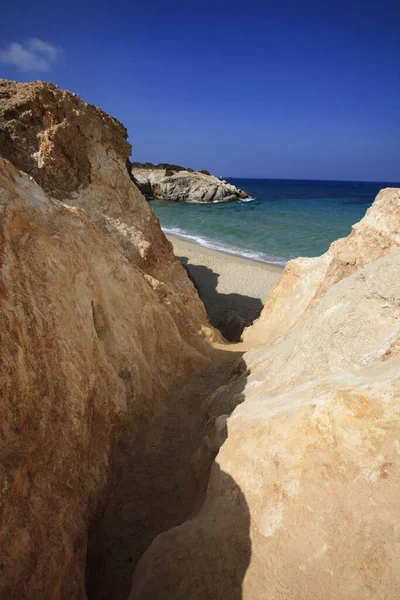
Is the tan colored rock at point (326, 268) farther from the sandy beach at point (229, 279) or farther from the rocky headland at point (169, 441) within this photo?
the sandy beach at point (229, 279)

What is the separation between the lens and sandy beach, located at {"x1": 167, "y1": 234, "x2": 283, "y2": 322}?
17000 millimetres

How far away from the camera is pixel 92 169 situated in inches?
346

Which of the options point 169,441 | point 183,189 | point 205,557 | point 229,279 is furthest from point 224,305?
point 183,189

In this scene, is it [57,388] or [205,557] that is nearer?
[205,557]

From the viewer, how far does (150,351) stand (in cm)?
647

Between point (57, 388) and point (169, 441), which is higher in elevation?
point (57, 388)

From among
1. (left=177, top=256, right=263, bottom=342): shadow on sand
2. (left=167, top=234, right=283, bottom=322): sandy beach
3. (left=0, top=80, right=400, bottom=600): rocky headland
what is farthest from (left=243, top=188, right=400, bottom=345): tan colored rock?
(left=167, top=234, right=283, bottom=322): sandy beach

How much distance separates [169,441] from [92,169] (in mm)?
6832

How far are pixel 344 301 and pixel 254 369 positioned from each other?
1922 millimetres

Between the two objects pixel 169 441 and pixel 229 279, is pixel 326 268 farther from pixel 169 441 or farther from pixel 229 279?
pixel 229 279

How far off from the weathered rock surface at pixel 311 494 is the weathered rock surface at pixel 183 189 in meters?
56.7

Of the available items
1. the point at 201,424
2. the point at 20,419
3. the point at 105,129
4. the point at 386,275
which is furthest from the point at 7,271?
the point at 105,129

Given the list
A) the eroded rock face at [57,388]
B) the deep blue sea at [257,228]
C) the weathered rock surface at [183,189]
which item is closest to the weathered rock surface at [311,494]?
the eroded rock face at [57,388]

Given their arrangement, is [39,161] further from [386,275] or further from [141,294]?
[386,275]
